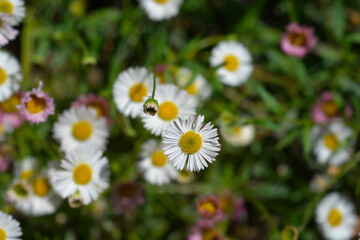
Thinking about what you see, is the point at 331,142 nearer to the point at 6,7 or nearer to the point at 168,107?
the point at 168,107

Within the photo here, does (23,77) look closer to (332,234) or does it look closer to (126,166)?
(126,166)

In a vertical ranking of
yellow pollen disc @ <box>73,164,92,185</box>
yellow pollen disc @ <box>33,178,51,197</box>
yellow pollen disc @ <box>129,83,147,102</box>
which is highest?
yellow pollen disc @ <box>129,83,147,102</box>

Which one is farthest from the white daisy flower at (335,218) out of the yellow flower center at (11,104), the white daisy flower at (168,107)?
the yellow flower center at (11,104)

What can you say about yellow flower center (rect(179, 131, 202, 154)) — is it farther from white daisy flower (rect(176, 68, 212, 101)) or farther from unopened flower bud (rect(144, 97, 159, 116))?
white daisy flower (rect(176, 68, 212, 101))

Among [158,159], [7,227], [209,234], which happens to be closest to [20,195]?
[7,227]

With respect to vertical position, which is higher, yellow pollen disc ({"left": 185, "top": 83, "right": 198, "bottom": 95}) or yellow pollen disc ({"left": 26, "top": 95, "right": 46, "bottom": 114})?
yellow pollen disc ({"left": 185, "top": 83, "right": 198, "bottom": 95})

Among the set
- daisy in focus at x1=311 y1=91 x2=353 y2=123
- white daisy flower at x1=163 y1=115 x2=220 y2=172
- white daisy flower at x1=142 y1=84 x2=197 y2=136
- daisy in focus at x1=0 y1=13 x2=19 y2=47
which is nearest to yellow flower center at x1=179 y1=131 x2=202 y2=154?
white daisy flower at x1=163 y1=115 x2=220 y2=172

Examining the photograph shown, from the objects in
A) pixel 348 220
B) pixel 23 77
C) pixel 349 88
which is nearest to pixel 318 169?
pixel 348 220
